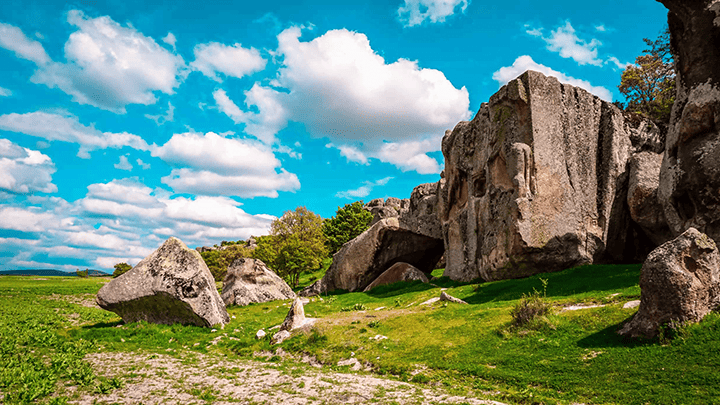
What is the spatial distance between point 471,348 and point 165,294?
1776cm

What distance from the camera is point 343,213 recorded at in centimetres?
9250

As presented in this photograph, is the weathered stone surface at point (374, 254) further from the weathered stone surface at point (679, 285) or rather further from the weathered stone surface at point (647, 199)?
the weathered stone surface at point (679, 285)

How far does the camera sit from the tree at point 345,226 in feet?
294

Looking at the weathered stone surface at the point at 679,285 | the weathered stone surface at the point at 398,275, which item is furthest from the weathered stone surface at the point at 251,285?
the weathered stone surface at the point at 679,285

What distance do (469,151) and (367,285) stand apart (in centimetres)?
1703

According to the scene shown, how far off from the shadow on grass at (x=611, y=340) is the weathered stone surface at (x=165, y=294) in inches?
775

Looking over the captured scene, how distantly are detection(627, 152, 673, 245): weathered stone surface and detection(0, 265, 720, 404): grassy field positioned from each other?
4837 mm

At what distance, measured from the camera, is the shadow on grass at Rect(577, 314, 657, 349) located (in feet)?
43.2

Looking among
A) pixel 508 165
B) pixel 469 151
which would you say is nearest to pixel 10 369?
pixel 508 165

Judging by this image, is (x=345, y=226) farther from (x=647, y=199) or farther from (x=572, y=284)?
(x=572, y=284)

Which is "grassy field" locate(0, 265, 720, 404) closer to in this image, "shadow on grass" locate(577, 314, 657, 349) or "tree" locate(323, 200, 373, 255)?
"shadow on grass" locate(577, 314, 657, 349)

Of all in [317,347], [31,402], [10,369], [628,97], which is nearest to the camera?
[31,402]

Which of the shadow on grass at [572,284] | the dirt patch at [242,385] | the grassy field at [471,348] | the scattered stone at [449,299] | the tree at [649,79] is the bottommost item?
the dirt patch at [242,385]

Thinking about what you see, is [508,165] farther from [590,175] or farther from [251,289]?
[251,289]
